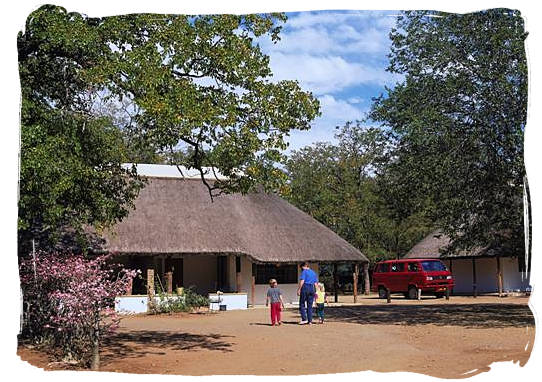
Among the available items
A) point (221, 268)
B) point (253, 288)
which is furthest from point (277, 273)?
point (221, 268)

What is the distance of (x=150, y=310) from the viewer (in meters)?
9.09

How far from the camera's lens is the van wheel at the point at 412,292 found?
17.1 m

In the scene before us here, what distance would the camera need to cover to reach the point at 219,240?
15391 mm

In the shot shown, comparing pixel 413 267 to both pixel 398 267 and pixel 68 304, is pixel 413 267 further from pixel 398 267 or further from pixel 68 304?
pixel 68 304

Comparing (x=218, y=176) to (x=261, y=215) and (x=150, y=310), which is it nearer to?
(x=150, y=310)

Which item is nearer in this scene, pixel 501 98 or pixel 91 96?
pixel 91 96

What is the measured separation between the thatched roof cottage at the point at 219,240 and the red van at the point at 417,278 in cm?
104

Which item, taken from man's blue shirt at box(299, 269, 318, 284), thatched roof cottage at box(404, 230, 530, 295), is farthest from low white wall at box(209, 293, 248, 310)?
thatched roof cottage at box(404, 230, 530, 295)

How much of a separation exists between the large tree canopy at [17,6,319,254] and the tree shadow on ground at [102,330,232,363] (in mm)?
1186

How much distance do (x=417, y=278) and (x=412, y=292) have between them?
0.45 metres

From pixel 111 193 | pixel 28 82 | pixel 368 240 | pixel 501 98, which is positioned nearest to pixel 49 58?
pixel 28 82

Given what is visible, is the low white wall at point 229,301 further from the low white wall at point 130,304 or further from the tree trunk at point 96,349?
the tree trunk at point 96,349

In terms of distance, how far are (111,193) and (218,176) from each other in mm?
1134

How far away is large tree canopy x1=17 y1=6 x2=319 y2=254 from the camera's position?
5812mm
